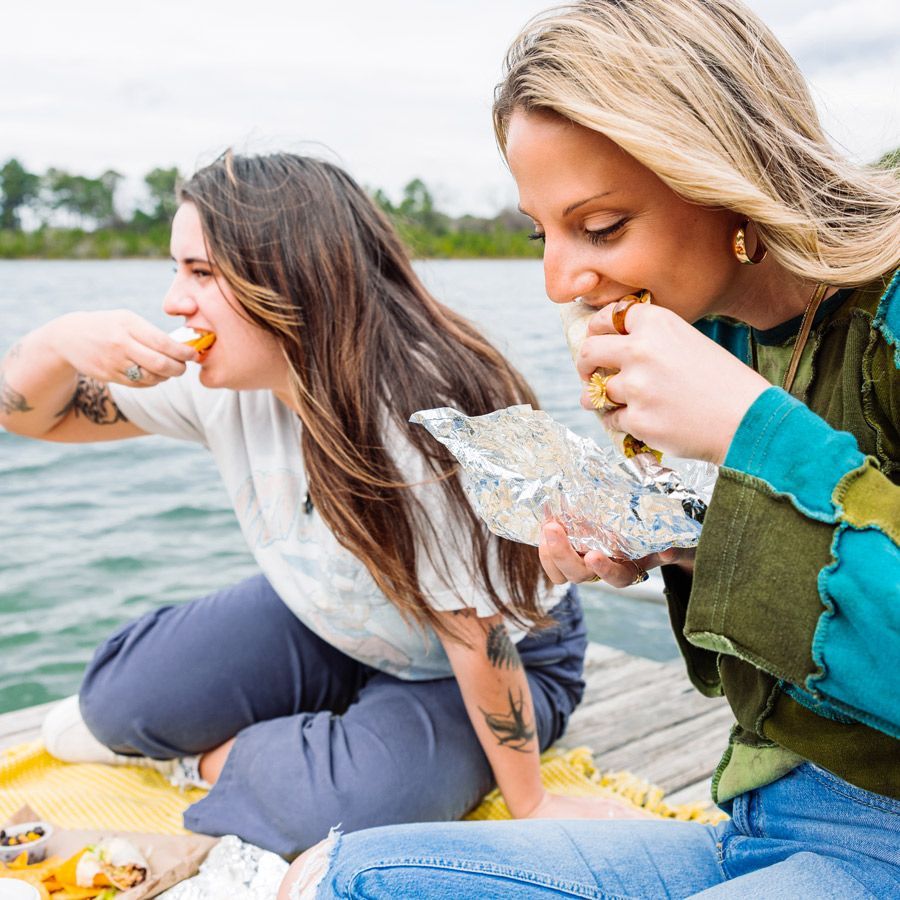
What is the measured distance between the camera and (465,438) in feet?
5.05

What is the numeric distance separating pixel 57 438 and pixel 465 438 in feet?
5.54

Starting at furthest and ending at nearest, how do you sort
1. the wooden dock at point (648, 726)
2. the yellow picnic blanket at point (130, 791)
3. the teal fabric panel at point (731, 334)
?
the wooden dock at point (648, 726) < the yellow picnic blanket at point (130, 791) < the teal fabric panel at point (731, 334)

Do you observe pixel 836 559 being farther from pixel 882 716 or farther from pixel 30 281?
pixel 30 281

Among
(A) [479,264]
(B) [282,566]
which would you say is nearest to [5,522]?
(B) [282,566]

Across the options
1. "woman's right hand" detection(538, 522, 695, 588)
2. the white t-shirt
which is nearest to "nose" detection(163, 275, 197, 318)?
the white t-shirt

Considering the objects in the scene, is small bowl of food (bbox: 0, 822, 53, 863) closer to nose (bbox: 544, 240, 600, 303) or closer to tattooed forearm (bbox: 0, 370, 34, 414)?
tattooed forearm (bbox: 0, 370, 34, 414)

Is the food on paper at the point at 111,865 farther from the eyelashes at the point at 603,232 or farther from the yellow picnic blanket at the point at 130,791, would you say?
the eyelashes at the point at 603,232

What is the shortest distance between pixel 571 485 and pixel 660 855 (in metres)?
0.58

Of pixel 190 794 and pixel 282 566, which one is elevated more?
pixel 282 566

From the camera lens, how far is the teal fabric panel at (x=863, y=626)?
3.37 ft

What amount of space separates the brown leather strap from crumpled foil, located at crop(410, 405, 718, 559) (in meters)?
0.17

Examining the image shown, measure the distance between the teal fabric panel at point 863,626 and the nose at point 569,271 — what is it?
1.65 feet

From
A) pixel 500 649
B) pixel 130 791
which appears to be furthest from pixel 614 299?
pixel 130 791

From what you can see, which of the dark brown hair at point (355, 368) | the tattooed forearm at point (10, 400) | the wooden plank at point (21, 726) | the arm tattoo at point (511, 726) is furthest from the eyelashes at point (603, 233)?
the wooden plank at point (21, 726)
